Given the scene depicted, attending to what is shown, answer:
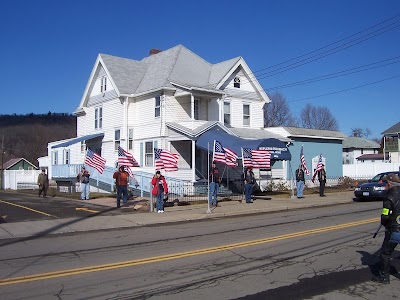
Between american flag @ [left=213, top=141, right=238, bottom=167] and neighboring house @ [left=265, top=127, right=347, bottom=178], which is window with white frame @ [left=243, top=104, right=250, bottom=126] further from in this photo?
american flag @ [left=213, top=141, right=238, bottom=167]

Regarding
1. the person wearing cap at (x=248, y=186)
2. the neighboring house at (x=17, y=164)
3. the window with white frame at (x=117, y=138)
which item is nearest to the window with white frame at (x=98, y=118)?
the window with white frame at (x=117, y=138)

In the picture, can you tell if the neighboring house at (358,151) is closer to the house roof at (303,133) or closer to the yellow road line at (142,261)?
the house roof at (303,133)

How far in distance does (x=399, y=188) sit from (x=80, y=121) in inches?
1311

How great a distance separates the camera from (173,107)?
27.6 metres

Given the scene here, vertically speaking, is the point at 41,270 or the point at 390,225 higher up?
the point at 390,225

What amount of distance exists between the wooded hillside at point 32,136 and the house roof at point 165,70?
73.0 metres

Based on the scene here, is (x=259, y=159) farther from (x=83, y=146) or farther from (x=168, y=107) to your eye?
(x=83, y=146)

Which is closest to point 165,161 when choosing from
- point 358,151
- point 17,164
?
point 358,151

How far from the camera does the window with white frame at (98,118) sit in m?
33.0

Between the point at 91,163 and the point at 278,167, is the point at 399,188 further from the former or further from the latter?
the point at 278,167

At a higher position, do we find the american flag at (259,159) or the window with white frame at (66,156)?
the window with white frame at (66,156)

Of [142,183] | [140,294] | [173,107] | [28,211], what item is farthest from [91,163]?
[140,294]

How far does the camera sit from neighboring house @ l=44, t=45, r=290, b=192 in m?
26.9

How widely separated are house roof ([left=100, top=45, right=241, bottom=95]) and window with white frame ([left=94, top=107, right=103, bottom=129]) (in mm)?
3532
